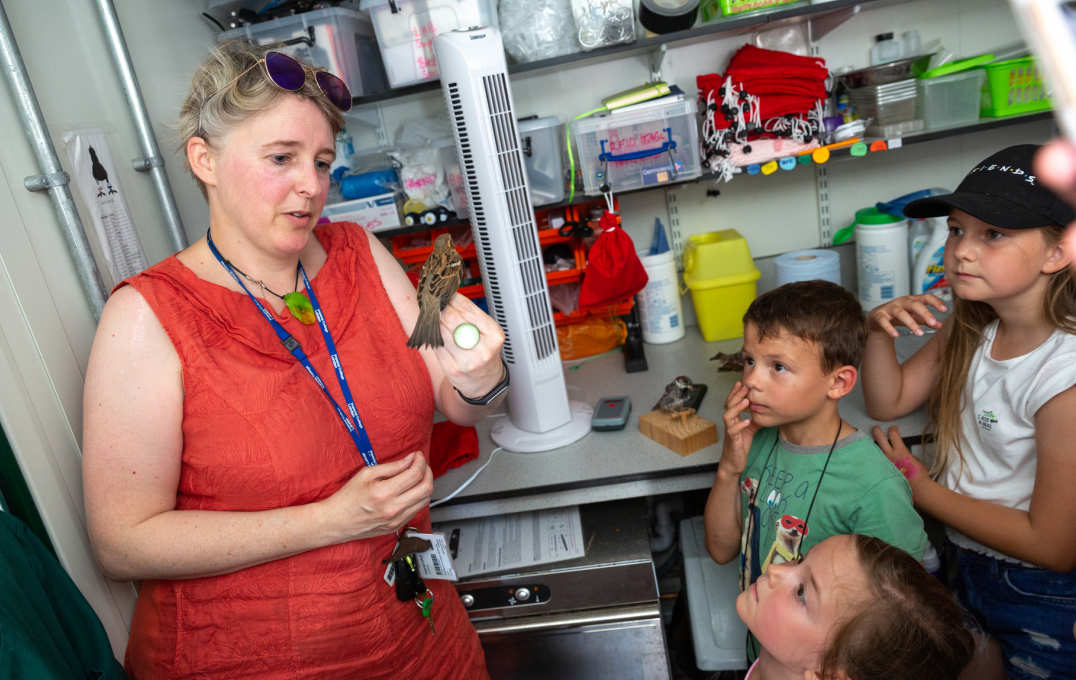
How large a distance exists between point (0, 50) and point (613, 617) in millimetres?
1619

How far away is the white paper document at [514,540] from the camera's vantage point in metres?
1.60

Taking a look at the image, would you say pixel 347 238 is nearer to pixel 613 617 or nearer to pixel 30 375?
pixel 30 375

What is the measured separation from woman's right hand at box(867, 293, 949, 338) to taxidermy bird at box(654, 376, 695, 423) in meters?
0.44

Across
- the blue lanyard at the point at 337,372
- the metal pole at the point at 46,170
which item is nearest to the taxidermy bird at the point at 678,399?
the blue lanyard at the point at 337,372

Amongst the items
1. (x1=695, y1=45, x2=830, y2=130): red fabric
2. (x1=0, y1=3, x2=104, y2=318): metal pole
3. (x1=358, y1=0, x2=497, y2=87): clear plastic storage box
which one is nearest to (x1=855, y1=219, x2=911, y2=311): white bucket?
(x1=695, y1=45, x2=830, y2=130): red fabric

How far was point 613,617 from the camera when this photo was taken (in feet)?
5.18

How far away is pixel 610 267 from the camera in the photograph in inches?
74.2

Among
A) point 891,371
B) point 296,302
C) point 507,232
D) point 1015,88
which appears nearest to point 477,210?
point 507,232

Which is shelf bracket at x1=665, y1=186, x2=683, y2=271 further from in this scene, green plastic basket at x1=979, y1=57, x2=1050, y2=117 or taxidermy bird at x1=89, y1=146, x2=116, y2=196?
taxidermy bird at x1=89, y1=146, x2=116, y2=196

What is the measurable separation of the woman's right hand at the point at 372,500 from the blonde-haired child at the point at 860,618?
0.61 metres

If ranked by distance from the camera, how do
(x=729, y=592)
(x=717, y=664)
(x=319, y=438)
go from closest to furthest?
1. (x=319, y=438)
2. (x=717, y=664)
3. (x=729, y=592)

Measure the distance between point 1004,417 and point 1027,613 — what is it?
37 cm

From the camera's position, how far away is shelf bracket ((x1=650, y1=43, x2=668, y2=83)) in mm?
2016

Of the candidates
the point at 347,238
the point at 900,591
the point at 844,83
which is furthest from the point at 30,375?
the point at 844,83
